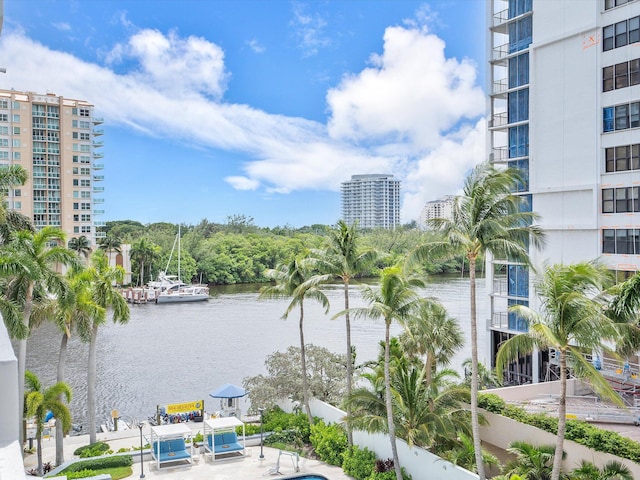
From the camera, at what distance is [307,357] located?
27875 mm

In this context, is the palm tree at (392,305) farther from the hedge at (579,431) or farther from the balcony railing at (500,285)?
the balcony railing at (500,285)

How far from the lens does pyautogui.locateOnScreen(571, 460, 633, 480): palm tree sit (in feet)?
50.2

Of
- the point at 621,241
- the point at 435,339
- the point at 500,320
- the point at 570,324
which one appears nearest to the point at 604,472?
the point at 570,324

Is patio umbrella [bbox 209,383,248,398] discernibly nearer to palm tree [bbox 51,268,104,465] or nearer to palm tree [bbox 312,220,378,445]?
palm tree [bbox 51,268,104,465]

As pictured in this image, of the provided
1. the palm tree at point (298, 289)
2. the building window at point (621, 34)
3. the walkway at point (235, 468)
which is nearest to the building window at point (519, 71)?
the building window at point (621, 34)

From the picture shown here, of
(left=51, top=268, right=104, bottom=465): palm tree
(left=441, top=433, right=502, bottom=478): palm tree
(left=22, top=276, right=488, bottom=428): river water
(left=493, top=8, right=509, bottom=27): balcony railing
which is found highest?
(left=493, top=8, right=509, bottom=27): balcony railing

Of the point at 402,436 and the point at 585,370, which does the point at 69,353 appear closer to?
the point at 402,436

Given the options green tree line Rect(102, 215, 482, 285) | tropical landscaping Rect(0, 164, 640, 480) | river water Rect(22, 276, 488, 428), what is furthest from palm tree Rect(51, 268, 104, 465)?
green tree line Rect(102, 215, 482, 285)

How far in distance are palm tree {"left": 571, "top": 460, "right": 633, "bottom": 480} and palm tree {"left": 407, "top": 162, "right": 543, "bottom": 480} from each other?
8.26 ft

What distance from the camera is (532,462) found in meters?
16.9

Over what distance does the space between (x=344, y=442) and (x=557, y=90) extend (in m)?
19.8

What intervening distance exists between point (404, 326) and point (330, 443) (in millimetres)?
6071

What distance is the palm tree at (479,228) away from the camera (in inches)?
656

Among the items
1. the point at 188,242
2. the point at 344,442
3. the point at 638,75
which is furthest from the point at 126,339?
the point at 188,242
